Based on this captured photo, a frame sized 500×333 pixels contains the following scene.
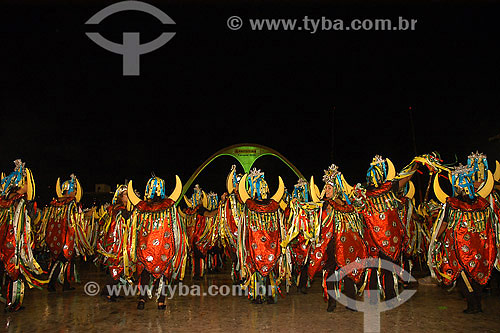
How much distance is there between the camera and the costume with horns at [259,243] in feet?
20.8

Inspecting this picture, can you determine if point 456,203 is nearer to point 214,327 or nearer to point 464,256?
point 464,256

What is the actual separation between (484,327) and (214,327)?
3203mm

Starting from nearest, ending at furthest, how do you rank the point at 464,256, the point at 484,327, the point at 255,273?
the point at 484,327 → the point at 464,256 → the point at 255,273

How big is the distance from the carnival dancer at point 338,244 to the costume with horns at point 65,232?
4511 millimetres

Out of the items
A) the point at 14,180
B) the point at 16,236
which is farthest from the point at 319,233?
the point at 14,180

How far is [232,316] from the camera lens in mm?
5504

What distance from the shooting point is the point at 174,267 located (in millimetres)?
6250

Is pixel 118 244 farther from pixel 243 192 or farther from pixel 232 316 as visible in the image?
pixel 232 316

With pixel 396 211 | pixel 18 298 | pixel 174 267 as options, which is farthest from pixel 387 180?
pixel 18 298

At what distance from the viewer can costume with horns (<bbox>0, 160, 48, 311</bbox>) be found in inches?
223

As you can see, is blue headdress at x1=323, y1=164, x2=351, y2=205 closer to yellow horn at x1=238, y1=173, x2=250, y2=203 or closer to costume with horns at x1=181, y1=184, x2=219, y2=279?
yellow horn at x1=238, y1=173, x2=250, y2=203

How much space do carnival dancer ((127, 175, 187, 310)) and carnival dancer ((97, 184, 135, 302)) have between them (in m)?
0.25

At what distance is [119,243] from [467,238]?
5314 mm

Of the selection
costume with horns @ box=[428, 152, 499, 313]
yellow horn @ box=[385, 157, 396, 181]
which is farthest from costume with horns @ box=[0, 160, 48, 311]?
costume with horns @ box=[428, 152, 499, 313]
